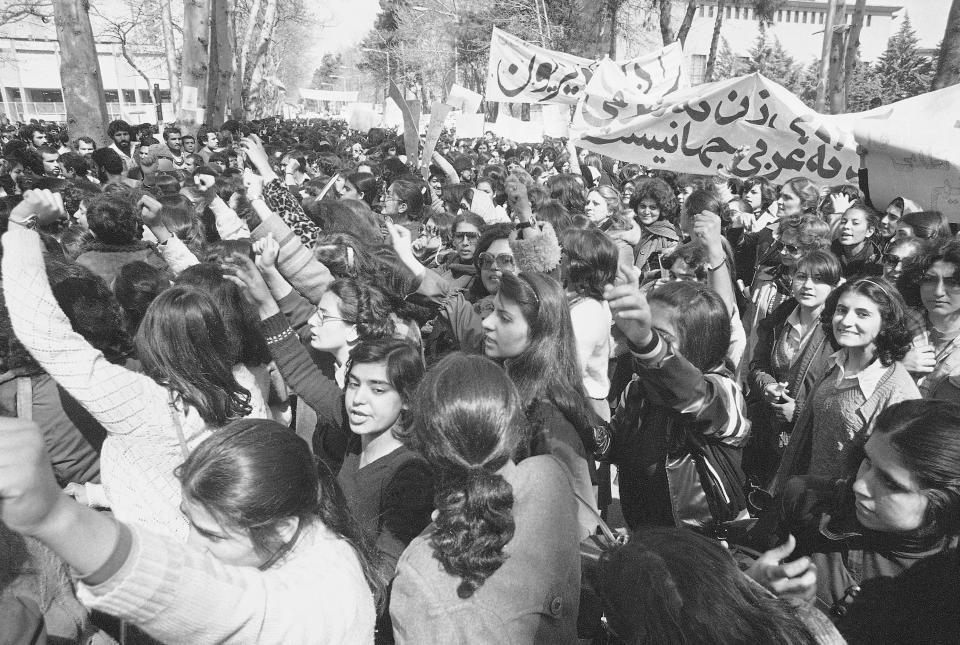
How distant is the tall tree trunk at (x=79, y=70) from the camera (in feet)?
36.4

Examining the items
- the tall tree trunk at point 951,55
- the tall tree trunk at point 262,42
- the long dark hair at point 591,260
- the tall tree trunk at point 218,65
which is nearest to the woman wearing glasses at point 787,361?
the long dark hair at point 591,260

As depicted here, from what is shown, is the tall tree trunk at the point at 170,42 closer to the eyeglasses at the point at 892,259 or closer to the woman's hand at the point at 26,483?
the eyeglasses at the point at 892,259

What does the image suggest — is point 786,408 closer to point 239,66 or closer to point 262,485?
point 262,485

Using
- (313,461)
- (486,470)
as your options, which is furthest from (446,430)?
(313,461)

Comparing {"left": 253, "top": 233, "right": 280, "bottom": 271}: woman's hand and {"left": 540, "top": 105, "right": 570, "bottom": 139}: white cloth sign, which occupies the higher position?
{"left": 540, "top": 105, "right": 570, "bottom": 139}: white cloth sign

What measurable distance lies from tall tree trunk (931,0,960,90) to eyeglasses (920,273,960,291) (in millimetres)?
6612

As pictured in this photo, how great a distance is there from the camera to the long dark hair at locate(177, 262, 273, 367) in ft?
8.43

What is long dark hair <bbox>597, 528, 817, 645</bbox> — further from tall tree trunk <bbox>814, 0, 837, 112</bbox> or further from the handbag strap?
tall tree trunk <bbox>814, 0, 837, 112</bbox>

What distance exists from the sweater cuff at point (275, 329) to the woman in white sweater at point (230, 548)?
38.7 inches

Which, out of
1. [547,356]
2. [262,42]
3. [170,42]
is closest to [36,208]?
[547,356]

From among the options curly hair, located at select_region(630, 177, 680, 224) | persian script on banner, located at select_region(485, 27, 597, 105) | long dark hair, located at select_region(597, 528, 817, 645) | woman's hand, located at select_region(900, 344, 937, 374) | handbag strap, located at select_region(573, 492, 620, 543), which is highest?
persian script on banner, located at select_region(485, 27, 597, 105)

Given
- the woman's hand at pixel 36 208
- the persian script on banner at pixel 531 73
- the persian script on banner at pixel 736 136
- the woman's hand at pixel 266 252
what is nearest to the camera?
the woman's hand at pixel 36 208

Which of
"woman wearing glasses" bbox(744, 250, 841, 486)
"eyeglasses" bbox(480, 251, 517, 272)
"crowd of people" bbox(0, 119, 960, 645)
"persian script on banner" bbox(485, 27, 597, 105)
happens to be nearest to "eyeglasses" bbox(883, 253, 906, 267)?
"crowd of people" bbox(0, 119, 960, 645)

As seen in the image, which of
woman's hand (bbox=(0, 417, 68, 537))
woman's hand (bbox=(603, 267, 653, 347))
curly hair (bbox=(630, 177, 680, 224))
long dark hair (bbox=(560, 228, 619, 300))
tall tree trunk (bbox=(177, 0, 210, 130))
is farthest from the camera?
tall tree trunk (bbox=(177, 0, 210, 130))
